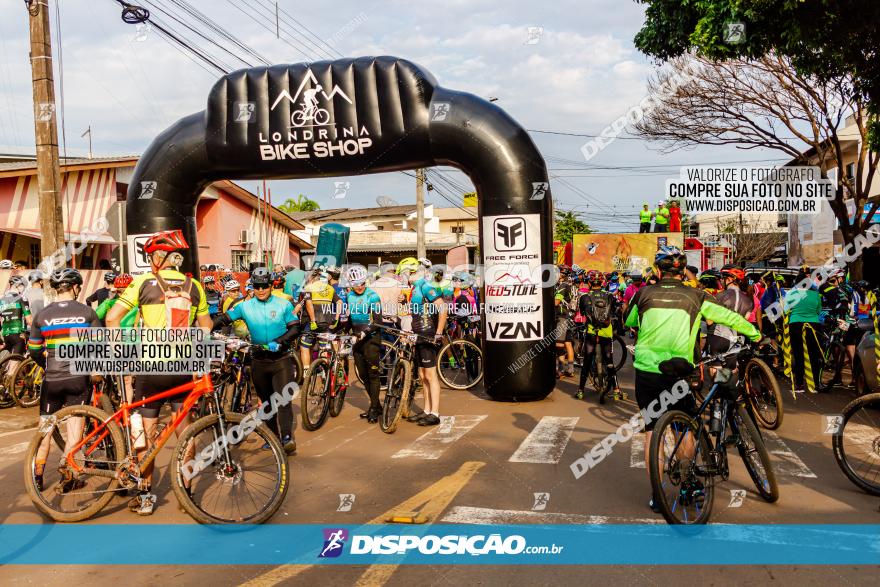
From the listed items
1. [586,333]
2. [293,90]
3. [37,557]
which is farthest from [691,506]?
[293,90]

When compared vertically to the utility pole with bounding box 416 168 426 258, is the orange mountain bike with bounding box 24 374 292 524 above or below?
below

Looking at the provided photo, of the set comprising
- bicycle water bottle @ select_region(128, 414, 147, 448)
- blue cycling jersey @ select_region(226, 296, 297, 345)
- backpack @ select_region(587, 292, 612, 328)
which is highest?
blue cycling jersey @ select_region(226, 296, 297, 345)

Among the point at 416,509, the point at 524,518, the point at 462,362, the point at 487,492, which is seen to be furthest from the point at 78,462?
the point at 462,362

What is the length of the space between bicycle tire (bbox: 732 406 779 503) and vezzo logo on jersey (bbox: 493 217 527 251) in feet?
17.7

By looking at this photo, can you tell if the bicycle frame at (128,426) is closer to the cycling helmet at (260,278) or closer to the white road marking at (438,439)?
the cycling helmet at (260,278)

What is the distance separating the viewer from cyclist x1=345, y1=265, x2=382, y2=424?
9445 mm

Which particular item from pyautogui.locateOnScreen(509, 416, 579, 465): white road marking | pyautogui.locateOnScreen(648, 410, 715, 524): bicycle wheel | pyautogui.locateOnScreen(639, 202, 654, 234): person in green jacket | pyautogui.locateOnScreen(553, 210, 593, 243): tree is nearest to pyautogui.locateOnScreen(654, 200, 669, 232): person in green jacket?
pyautogui.locateOnScreen(639, 202, 654, 234): person in green jacket

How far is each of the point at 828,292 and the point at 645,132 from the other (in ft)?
31.7

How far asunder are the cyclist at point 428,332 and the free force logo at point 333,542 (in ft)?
12.9

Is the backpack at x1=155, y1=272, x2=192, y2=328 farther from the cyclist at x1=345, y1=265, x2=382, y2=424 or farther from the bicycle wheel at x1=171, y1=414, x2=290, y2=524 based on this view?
the cyclist at x1=345, y1=265, x2=382, y2=424

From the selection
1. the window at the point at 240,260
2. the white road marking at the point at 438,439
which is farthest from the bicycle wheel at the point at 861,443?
the window at the point at 240,260

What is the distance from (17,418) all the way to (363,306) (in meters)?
5.47

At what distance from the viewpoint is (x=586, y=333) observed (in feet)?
36.7

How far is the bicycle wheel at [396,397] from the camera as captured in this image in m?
8.85
